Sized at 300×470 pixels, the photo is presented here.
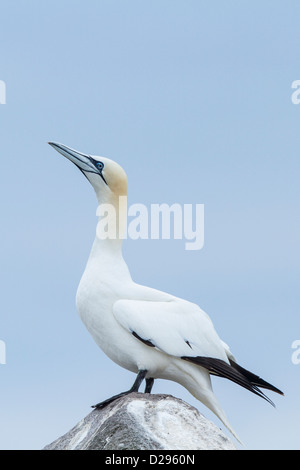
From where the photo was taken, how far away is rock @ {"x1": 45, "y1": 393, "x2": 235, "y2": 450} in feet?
26.3

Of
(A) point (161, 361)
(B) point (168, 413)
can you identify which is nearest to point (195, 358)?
(A) point (161, 361)

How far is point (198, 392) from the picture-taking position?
925cm

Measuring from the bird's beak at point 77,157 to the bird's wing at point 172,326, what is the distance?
1.48 m

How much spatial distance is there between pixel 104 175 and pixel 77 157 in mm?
432

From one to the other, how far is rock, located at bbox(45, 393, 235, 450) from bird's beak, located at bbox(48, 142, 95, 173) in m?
2.46

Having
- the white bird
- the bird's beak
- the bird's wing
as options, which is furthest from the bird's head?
the bird's wing

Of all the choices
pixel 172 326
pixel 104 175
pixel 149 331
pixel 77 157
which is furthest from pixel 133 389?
pixel 77 157

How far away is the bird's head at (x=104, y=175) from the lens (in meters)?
9.69

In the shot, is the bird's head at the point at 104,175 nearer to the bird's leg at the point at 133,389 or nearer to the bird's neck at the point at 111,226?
the bird's neck at the point at 111,226

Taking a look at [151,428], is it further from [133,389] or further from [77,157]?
[77,157]

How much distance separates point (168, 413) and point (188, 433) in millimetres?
277

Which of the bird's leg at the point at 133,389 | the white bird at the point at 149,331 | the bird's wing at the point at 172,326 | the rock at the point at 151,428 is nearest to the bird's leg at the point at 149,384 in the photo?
the white bird at the point at 149,331

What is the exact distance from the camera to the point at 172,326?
30.4ft
